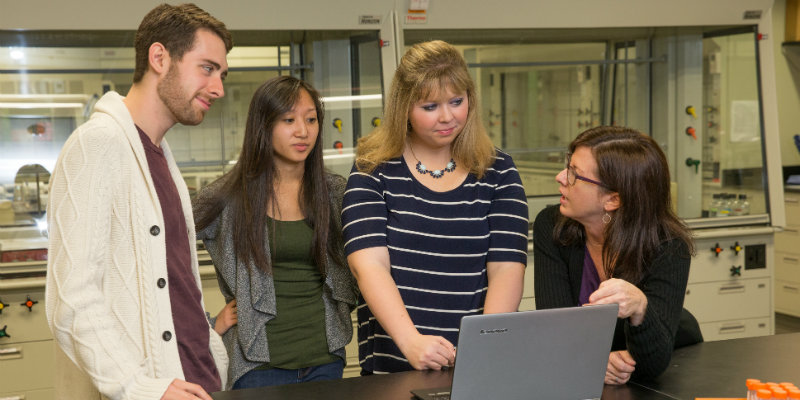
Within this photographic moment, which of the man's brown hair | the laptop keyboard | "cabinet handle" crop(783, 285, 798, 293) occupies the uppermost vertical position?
the man's brown hair

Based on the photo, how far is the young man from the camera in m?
1.32

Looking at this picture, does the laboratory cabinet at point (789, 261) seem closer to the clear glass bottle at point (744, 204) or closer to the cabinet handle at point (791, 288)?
the cabinet handle at point (791, 288)

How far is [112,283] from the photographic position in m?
1.39

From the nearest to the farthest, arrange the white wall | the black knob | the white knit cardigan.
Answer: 1. the white knit cardigan
2. the black knob
3. the white wall

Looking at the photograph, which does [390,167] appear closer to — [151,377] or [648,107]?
[151,377]

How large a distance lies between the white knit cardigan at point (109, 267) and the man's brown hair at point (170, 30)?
108mm

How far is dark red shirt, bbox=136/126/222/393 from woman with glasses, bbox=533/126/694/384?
0.81 metres

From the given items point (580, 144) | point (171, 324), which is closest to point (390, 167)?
point (580, 144)

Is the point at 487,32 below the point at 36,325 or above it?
above

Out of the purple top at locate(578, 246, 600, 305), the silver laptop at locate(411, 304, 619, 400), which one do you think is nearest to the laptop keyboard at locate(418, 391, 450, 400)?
the silver laptop at locate(411, 304, 619, 400)

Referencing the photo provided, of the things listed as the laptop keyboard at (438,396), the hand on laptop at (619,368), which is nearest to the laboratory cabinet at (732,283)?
the hand on laptop at (619,368)

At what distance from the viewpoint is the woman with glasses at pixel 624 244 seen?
162 centimetres

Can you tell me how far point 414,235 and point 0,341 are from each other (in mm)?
1924

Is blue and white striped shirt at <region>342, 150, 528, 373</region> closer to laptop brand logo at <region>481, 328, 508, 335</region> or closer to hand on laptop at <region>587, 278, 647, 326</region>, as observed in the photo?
hand on laptop at <region>587, 278, 647, 326</region>
